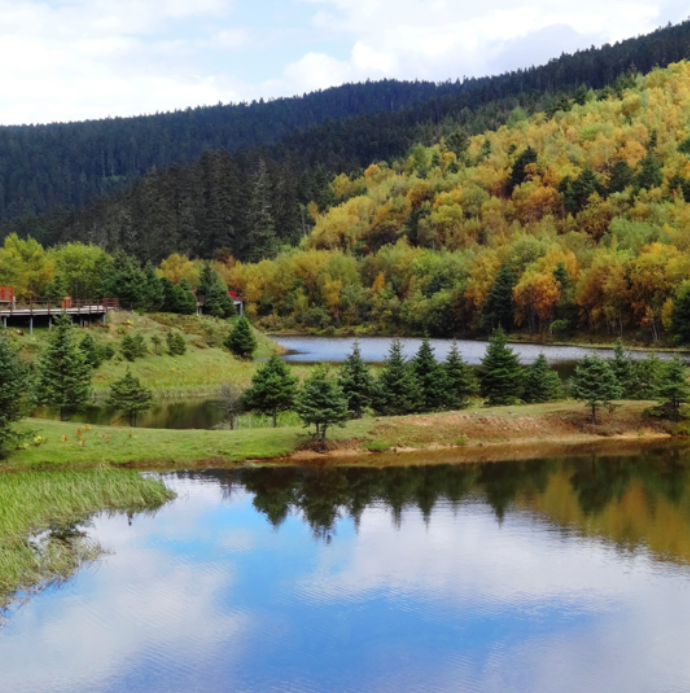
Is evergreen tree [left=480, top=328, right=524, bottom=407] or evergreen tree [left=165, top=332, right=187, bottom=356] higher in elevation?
evergreen tree [left=165, top=332, right=187, bottom=356]

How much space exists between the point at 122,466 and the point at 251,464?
238 inches

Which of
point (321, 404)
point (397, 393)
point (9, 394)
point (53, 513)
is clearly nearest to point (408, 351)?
point (397, 393)

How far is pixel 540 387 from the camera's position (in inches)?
1992

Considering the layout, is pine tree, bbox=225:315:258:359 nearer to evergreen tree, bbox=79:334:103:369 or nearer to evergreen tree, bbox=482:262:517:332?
evergreen tree, bbox=79:334:103:369

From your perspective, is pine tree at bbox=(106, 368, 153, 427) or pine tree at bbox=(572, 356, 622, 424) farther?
pine tree at bbox=(106, 368, 153, 427)

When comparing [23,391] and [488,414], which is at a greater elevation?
[23,391]

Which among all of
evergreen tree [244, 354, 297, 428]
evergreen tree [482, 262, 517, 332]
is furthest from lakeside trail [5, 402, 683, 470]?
evergreen tree [482, 262, 517, 332]

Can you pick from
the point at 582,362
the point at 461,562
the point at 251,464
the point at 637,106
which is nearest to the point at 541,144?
the point at 637,106

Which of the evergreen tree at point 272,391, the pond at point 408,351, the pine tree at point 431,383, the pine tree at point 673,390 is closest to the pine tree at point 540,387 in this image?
the pine tree at point 431,383

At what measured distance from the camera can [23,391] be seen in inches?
1485

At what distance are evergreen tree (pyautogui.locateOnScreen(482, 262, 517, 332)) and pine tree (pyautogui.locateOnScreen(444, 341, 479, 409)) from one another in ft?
240

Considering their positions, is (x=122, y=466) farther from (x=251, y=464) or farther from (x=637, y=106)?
(x=637, y=106)

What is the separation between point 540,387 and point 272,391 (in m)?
16.6

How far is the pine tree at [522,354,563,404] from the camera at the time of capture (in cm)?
5041
